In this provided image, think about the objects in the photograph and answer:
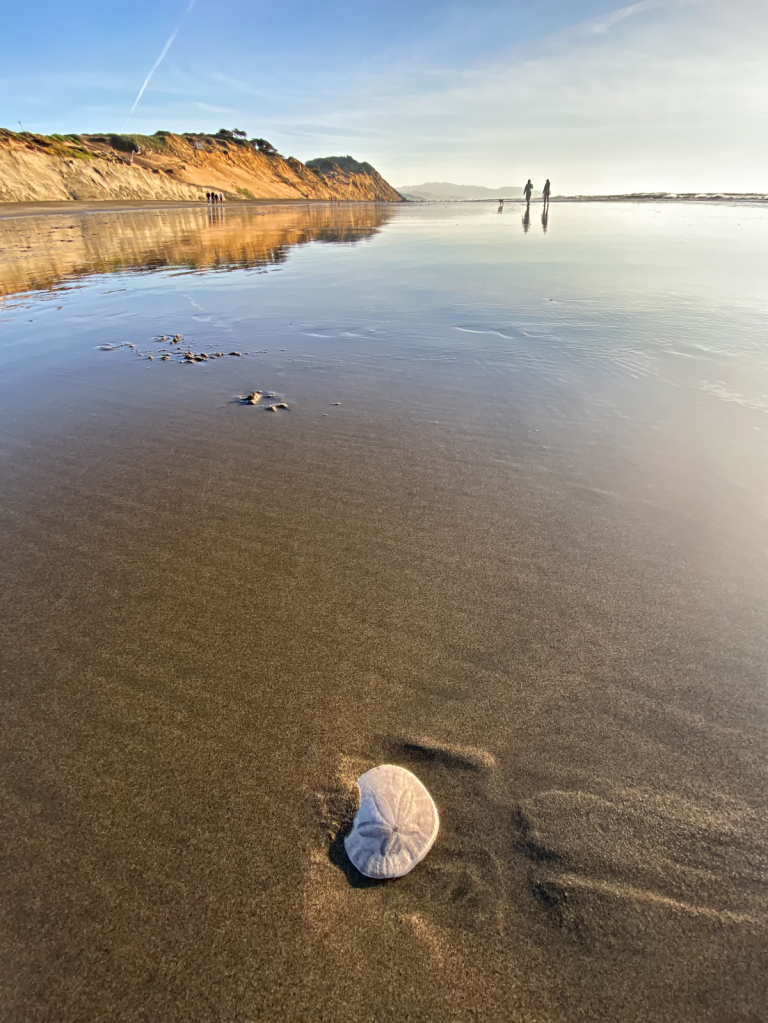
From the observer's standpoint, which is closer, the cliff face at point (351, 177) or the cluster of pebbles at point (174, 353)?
the cluster of pebbles at point (174, 353)

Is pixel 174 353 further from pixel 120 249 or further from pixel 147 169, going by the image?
pixel 147 169

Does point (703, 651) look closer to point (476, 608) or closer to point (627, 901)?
point (476, 608)

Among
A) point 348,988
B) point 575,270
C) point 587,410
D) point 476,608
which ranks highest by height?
point 575,270

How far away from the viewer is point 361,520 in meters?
3.05

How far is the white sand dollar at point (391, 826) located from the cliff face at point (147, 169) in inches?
2119

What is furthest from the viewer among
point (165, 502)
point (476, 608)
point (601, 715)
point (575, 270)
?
point (575, 270)

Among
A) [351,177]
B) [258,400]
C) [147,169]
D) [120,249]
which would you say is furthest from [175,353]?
[351,177]

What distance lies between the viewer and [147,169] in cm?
5719

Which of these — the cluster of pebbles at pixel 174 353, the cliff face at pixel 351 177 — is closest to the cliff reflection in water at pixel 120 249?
the cluster of pebbles at pixel 174 353

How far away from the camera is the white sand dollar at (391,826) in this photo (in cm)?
145

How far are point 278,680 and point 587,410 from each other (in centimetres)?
372

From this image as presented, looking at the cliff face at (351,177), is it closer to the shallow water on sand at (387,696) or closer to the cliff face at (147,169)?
the cliff face at (147,169)

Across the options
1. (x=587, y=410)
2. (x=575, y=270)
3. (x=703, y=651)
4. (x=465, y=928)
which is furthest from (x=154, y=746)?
(x=575, y=270)

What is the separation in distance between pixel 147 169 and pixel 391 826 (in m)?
75.8
